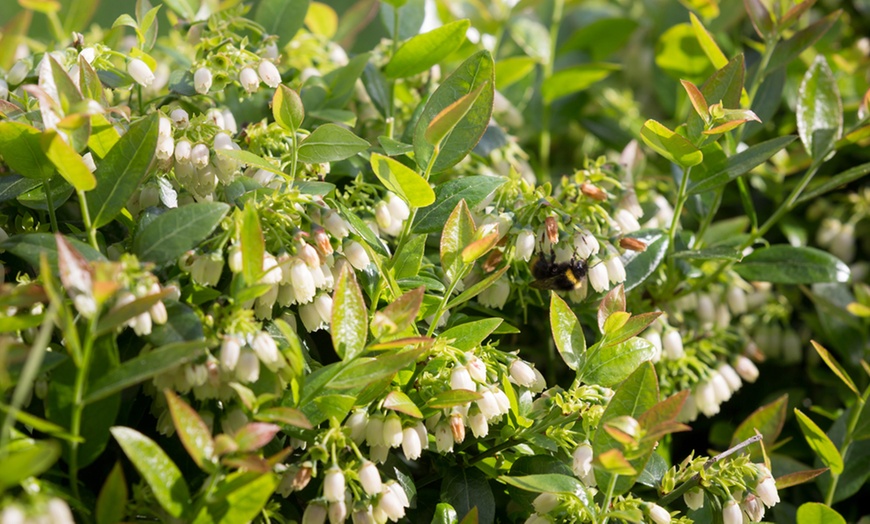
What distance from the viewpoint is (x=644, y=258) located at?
1056 mm

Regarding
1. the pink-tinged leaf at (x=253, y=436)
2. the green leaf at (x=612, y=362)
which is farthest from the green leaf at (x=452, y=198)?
the pink-tinged leaf at (x=253, y=436)

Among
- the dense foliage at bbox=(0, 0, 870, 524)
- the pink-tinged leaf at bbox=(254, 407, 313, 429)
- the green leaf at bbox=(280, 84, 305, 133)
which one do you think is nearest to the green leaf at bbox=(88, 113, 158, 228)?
the dense foliage at bbox=(0, 0, 870, 524)

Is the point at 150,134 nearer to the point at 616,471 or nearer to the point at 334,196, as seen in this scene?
the point at 334,196

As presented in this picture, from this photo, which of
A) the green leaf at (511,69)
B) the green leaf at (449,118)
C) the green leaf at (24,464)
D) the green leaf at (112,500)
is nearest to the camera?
the green leaf at (24,464)

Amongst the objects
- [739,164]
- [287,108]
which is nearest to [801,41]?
[739,164]

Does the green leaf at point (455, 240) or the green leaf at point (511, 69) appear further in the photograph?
the green leaf at point (511, 69)

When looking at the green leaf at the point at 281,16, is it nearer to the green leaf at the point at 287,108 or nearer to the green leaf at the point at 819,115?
the green leaf at the point at 287,108

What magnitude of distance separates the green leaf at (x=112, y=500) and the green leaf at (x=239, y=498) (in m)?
0.07

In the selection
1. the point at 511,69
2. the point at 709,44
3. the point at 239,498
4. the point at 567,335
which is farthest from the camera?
the point at 511,69

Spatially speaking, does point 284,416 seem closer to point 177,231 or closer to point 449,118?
point 177,231

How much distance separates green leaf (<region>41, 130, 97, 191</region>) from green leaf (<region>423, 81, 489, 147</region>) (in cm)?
32

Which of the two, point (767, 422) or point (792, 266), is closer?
point (767, 422)

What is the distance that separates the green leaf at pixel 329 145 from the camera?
0.87 m

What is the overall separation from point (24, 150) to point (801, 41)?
40.6 inches
